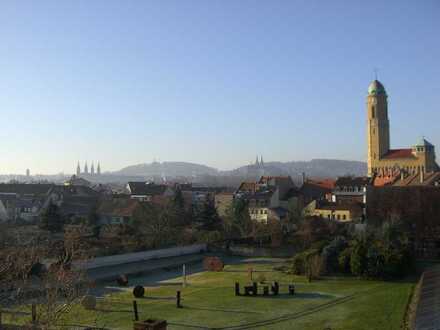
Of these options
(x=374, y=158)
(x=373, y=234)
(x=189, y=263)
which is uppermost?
(x=374, y=158)

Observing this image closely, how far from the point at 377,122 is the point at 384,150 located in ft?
18.4

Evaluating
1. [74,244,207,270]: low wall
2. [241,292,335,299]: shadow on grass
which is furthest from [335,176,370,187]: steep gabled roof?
[241,292,335,299]: shadow on grass

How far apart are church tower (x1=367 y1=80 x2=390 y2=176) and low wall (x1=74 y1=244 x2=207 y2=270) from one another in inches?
2479

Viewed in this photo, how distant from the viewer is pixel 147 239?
35.9 meters

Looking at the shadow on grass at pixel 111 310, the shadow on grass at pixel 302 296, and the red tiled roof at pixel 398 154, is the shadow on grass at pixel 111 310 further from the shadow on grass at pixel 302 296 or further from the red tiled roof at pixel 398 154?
the red tiled roof at pixel 398 154

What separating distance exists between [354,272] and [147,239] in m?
15.8

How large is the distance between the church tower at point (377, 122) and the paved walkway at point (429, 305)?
74961 mm

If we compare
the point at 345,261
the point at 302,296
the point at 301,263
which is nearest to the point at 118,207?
the point at 301,263

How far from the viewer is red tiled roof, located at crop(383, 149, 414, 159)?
83.8 metres

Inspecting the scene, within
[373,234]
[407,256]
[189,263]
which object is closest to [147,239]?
[189,263]

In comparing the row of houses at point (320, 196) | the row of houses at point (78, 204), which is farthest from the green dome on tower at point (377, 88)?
the row of houses at point (78, 204)

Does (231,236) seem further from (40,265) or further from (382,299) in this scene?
(382,299)

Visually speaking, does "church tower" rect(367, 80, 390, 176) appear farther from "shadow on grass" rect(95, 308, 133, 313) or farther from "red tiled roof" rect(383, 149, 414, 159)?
"shadow on grass" rect(95, 308, 133, 313)

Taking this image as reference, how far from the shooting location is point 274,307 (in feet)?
63.1
